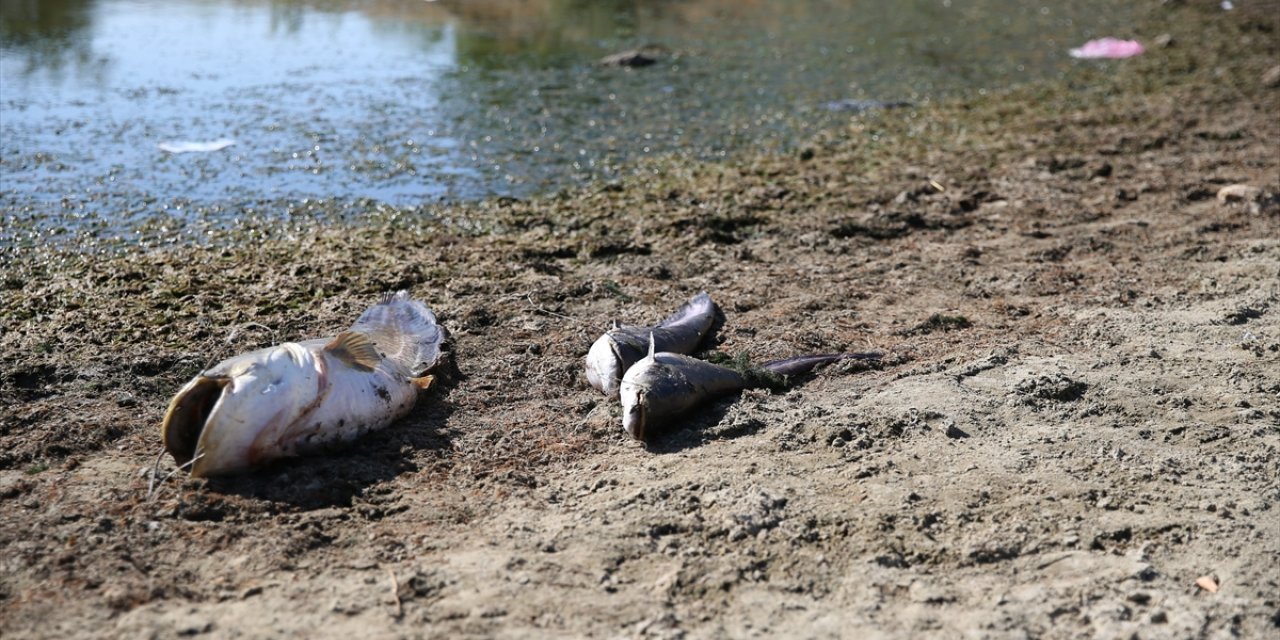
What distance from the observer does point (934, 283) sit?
625 centimetres

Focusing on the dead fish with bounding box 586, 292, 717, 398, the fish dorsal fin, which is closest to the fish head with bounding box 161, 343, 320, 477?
the fish dorsal fin

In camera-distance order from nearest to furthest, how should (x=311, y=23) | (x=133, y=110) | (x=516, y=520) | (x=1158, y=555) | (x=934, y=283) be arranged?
(x=1158, y=555)
(x=516, y=520)
(x=934, y=283)
(x=133, y=110)
(x=311, y=23)

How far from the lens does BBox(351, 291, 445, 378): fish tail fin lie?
5.05 meters

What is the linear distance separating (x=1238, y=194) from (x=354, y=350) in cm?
555

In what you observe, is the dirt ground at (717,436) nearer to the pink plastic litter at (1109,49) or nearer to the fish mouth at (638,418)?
the fish mouth at (638,418)

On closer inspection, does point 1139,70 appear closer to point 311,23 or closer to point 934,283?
point 934,283

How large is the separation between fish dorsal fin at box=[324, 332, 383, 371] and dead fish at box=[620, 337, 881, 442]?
97 cm

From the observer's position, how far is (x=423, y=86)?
10727 mm

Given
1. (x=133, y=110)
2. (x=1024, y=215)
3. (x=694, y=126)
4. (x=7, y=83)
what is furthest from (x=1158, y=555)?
(x=7, y=83)

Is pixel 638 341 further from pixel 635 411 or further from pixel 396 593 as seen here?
pixel 396 593

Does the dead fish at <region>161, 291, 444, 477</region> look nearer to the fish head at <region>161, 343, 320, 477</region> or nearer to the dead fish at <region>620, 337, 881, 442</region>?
the fish head at <region>161, 343, 320, 477</region>

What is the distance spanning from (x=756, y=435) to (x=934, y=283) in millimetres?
2171

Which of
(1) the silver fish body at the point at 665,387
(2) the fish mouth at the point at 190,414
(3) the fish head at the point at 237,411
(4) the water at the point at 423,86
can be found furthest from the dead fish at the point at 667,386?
(4) the water at the point at 423,86

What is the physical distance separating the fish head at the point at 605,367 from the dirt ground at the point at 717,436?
0.24ft
